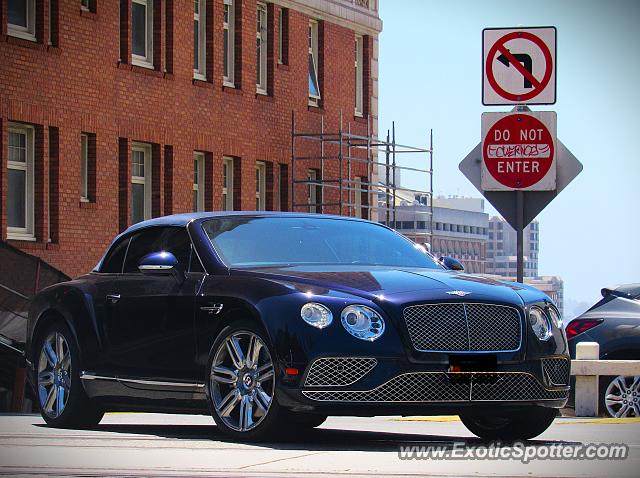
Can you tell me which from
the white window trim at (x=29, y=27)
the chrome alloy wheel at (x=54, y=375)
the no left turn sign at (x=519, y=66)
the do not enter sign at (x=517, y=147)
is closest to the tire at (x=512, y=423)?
the chrome alloy wheel at (x=54, y=375)

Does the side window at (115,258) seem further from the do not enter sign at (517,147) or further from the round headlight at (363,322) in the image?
the do not enter sign at (517,147)

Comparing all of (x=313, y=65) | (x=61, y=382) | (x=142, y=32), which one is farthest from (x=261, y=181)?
(x=61, y=382)

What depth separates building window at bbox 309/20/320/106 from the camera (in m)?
42.3

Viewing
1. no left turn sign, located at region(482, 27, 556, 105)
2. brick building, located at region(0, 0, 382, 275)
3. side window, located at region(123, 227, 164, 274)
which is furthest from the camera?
brick building, located at region(0, 0, 382, 275)

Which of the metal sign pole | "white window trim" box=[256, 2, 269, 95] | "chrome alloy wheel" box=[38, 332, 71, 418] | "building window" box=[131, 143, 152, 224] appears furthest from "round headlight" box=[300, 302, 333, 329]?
"white window trim" box=[256, 2, 269, 95]

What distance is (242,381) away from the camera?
11.0 m

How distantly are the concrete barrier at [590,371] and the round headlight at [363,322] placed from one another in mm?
7391

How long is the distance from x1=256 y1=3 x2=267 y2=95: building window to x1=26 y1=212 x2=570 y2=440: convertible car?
2693cm

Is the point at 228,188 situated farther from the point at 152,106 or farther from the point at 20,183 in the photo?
the point at 20,183

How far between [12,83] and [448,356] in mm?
21300

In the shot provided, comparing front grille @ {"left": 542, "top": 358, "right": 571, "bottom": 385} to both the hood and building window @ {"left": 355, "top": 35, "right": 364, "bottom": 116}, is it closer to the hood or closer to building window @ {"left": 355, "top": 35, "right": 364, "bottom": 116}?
the hood

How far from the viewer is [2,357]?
82.3 ft

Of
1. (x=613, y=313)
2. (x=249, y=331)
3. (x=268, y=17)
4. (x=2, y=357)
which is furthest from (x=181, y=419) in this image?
(x=268, y=17)

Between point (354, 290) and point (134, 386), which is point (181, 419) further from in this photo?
point (354, 290)
